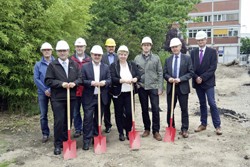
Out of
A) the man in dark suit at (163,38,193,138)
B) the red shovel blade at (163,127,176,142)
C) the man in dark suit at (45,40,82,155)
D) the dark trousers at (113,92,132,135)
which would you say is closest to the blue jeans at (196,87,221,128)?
the man in dark suit at (163,38,193,138)

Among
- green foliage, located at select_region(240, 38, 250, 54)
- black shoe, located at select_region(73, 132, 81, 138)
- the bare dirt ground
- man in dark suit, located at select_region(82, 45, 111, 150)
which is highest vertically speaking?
green foliage, located at select_region(240, 38, 250, 54)

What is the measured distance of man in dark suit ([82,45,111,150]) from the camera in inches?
227

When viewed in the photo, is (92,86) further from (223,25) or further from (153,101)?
(223,25)

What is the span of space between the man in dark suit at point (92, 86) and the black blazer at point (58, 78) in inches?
8.1

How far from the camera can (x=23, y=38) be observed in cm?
826

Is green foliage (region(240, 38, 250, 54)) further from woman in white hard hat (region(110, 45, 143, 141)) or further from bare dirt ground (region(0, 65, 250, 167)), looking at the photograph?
woman in white hard hat (region(110, 45, 143, 141))

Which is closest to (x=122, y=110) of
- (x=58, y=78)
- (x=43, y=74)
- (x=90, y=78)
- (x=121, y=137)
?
(x=121, y=137)

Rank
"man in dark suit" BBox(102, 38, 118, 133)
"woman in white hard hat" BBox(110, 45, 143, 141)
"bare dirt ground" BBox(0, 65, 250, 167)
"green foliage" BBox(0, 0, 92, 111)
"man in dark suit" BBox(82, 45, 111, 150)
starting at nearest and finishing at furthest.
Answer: "bare dirt ground" BBox(0, 65, 250, 167) < "man in dark suit" BBox(82, 45, 111, 150) < "woman in white hard hat" BBox(110, 45, 143, 141) < "man in dark suit" BBox(102, 38, 118, 133) < "green foliage" BBox(0, 0, 92, 111)

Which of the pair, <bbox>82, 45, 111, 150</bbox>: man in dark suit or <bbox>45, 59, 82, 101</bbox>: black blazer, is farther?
<bbox>82, 45, 111, 150</bbox>: man in dark suit

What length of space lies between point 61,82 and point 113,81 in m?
1.04

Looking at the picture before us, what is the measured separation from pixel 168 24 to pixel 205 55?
1145 centimetres

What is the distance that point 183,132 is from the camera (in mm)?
6539

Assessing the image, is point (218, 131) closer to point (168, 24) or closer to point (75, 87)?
point (75, 87)

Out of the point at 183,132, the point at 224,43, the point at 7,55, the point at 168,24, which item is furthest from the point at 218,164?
the point at 224,43
